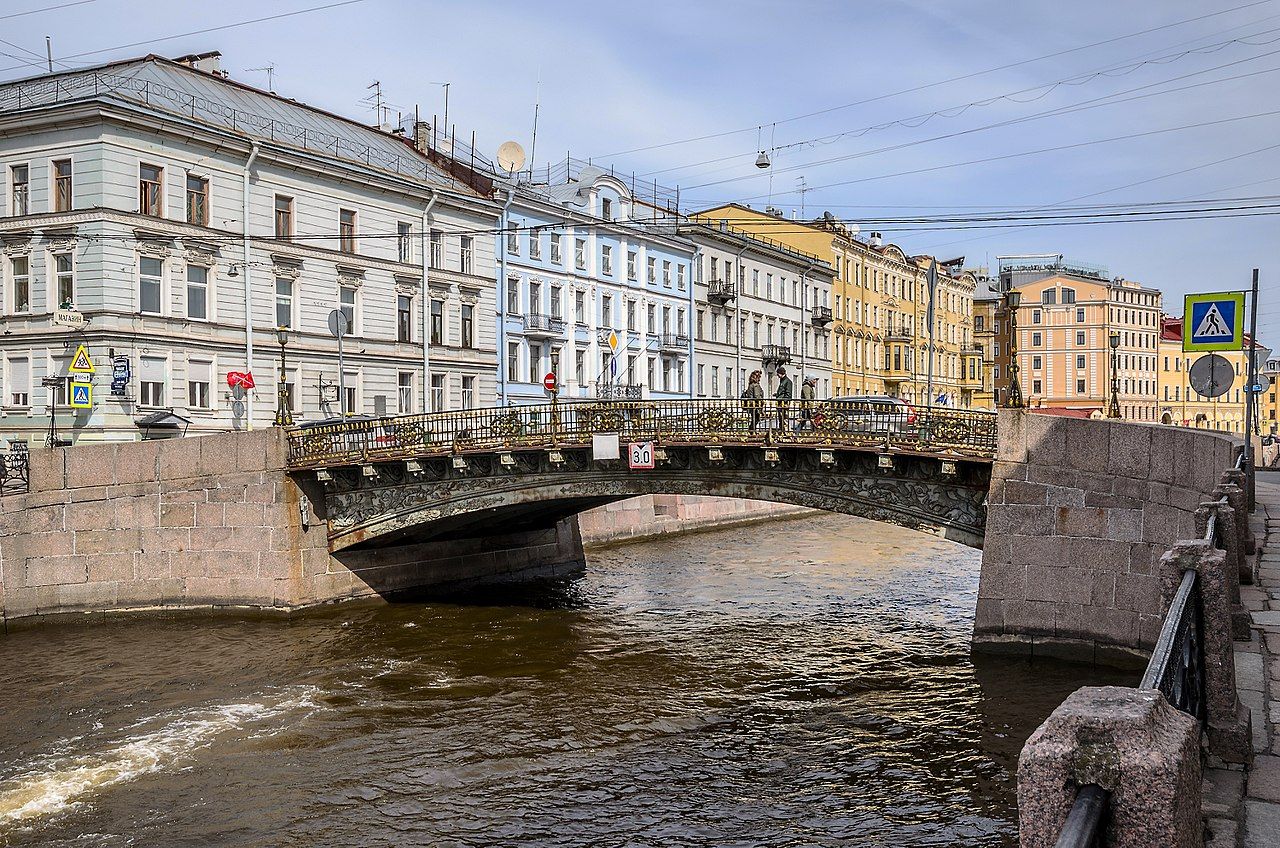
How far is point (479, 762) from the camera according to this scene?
13672 millimetres

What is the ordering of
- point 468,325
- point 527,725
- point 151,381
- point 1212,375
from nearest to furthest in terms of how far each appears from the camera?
point 527,725, point 1212,375, point 151,381, point 468,325

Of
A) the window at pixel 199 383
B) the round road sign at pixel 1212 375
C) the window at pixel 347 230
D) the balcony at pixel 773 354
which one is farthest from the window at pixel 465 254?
the round road sign at pixel 1212 375

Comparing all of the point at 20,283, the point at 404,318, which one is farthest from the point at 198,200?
the point at 404,318

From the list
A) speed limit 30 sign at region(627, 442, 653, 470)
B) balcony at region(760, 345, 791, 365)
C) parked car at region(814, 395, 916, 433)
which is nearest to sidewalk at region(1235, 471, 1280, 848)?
parked car at region(814, 395, 916, 433)

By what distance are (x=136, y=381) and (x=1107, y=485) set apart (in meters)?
24.7

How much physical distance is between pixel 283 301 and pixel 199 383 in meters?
3.98

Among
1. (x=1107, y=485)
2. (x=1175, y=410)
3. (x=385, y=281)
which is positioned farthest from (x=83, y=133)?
(x=1175, y=410)

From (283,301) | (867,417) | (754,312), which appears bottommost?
(867,417)

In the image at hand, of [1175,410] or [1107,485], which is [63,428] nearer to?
[1107,485]

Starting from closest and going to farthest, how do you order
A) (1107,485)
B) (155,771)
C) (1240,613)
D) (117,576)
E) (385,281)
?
(1240,613) < (155,771) < (1107,485) < (117,576) < (385,281)

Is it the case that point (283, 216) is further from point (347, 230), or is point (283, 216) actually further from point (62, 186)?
point (62, 186)

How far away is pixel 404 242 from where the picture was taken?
39.0 m

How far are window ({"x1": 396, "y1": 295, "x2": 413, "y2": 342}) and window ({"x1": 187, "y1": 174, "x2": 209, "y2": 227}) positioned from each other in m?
7.90

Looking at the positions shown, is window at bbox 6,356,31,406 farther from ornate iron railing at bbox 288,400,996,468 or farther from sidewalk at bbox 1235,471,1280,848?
sidewalk at bbox 1235,471,1280,848
